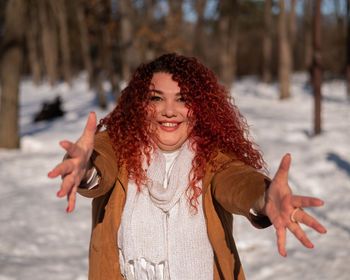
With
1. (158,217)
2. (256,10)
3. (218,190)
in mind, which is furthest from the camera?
(256,10)

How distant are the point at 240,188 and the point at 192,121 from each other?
0.56 metres

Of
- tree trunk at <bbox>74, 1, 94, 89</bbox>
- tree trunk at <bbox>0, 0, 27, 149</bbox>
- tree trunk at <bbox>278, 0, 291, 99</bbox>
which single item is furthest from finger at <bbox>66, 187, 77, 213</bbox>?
tree trunk at <bbox>278, 0, 291, 99</bbox>

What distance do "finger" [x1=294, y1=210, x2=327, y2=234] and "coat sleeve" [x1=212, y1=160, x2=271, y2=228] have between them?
7.9 inches

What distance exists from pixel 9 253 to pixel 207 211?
2.73 meters

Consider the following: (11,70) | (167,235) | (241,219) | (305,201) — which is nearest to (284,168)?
(305,201)

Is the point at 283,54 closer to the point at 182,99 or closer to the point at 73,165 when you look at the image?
the point at 182,99

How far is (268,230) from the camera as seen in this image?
434 cm

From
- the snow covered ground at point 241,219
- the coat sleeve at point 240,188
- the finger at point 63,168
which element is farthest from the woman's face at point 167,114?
the snow covered ground at point 241,219

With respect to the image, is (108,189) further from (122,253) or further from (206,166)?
(206,166)

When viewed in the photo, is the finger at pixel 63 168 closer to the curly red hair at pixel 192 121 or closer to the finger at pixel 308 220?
the curly red hair at pixel 192 121

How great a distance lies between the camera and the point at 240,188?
5.04 ft

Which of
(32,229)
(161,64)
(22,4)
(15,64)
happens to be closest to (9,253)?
(32,229)

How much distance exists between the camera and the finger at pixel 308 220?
1.19 m

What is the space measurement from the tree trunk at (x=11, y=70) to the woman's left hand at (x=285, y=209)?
23.5 ft
